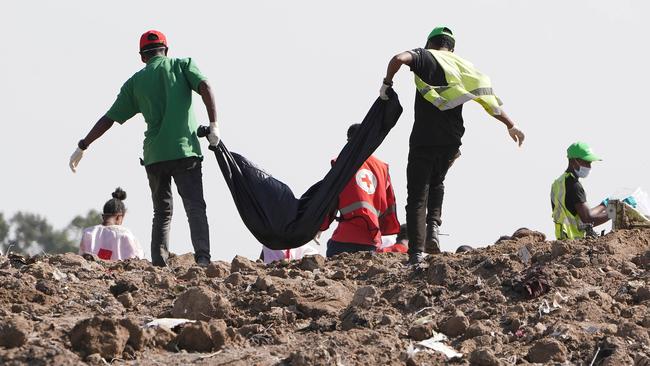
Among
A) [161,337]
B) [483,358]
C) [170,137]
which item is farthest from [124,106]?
[483,358]

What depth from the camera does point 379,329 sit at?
6656 mm

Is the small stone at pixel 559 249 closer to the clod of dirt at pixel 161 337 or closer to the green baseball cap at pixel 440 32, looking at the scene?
the green baseball cap at pixel 440 32

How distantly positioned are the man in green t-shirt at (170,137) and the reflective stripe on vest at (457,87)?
1535mm

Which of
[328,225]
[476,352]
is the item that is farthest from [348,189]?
[476,352]

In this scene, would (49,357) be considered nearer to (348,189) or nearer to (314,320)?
(314,320)

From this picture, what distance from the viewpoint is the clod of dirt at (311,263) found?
870 centimetres

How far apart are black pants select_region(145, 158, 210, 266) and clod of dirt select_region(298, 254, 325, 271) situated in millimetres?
830

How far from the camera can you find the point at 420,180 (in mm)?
8609

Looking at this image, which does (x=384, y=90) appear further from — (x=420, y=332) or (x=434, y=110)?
(x=420, y=332)

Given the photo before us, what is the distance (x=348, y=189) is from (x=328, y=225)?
0.30m

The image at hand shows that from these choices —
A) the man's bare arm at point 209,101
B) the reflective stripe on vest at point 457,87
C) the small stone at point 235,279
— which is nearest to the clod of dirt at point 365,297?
the small stone at point 235,279

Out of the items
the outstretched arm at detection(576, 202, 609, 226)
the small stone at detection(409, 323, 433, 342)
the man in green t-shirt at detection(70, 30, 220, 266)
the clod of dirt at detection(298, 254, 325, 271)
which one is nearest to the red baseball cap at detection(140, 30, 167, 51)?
the man in green t-shirt at detection(70, 30, 220, 266)

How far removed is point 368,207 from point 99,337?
4.19 meters

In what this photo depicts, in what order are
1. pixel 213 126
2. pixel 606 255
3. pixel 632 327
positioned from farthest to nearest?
pixel 213 126, pixel 606 255, pixel 632 327
